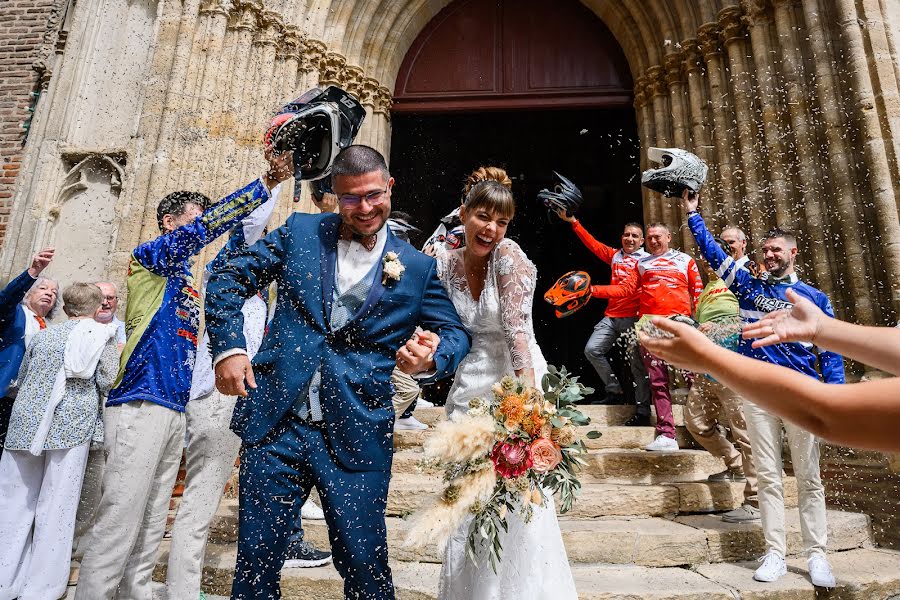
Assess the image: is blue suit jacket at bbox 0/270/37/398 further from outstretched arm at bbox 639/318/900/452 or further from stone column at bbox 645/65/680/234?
stone column at bbox 645/65/680/234

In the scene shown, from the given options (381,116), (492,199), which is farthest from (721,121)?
(492,199)

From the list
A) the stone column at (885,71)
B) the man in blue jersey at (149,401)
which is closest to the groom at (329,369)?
the man in blue jersey at (149,401)

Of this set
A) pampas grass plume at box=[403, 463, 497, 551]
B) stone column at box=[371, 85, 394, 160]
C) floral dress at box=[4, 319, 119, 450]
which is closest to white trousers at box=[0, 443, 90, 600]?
floral dress at box=[4, 319, 119, 450]

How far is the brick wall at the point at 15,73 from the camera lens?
25.0ft

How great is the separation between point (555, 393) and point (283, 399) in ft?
3.32

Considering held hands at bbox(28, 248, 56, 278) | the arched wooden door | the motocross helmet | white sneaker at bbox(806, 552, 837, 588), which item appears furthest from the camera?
the arched wooden door

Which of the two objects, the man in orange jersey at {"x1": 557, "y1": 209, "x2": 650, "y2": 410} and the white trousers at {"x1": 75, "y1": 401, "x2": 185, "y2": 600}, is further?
the man in orange jersey at {"x1": 557, "y1": 209, "x2": 650, "y2": 410}

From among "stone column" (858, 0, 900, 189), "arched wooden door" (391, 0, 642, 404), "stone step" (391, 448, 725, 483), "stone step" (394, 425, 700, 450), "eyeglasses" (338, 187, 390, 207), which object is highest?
"arched wooden door" (391, 0, 642, 404)

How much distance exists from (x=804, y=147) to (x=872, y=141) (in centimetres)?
62

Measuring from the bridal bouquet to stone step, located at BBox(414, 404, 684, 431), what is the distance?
10.9 ft

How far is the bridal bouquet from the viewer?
74.7 inches

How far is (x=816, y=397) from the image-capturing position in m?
0.98

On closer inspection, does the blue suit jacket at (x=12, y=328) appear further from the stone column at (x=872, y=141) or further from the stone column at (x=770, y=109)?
the stone column at (x=872, y=141)

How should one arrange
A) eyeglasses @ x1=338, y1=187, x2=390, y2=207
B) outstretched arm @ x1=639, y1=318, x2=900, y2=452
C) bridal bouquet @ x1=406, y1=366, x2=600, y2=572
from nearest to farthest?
outstretched arm @ x1=639, y1=318, x2=900, y2=452, bridal bouquet @ x1=406, y1=366, x2=600, y2=572, eyeglasses @ x1=338, y1=187, x2=390, y2=207
